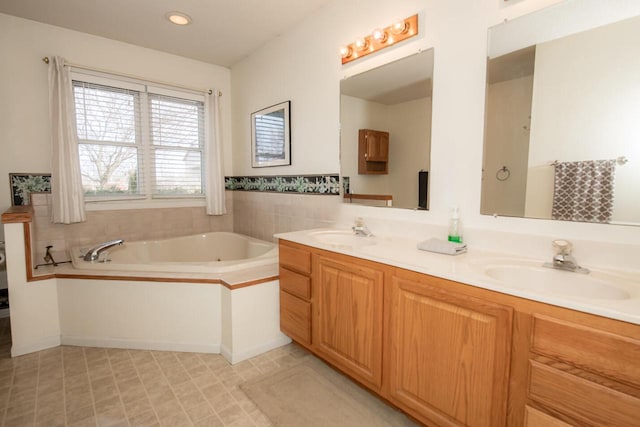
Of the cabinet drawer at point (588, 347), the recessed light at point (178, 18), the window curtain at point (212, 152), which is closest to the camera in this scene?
the cabinet drawer at point (588, 347)

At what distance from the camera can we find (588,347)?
2.85 feet

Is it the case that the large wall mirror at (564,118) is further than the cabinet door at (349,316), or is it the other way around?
the cabinet door at (349,316)

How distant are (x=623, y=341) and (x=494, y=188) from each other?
84 cm

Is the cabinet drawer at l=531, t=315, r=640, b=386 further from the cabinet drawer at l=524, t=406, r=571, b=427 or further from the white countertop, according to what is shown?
the cabinet drawer at l=524, t=406, r=571, b=427

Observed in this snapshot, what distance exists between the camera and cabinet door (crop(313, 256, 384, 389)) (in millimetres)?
1508

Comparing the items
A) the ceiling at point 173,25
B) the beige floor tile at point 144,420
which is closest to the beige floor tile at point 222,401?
the beige floor tile at point 144,420

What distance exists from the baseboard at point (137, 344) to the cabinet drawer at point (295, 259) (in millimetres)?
778

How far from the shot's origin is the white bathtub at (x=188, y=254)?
2203 mm

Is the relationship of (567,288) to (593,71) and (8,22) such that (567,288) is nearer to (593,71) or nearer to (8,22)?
(593,71)

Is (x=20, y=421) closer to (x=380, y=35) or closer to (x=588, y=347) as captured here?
(x=588, y=347)

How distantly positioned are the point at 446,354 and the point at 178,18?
9.84ft

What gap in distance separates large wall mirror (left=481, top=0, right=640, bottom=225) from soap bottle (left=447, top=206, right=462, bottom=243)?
0.14 metres

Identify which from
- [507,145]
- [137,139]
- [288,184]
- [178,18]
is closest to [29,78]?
[137,139]

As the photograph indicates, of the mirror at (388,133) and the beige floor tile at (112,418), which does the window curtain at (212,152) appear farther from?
the beige floor tile at (112,418)
